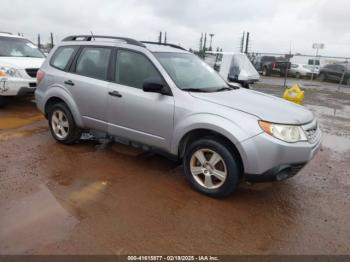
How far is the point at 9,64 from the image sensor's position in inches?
302

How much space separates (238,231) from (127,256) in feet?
3.76

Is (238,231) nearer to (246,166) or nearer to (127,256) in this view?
(246,166)

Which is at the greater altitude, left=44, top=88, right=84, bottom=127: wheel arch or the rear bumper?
left=44, top=88, right=84, bottom=127: wheel arch

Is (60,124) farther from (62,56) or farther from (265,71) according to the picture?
(265,71)

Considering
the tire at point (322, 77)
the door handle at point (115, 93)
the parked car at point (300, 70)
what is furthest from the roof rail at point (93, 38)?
the parked car at point (300, 70)

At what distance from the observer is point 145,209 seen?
3609 mm

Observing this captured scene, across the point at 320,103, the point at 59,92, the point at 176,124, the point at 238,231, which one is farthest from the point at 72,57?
the point at 320,103

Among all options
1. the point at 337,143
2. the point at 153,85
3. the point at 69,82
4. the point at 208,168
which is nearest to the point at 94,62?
the point at 69,82

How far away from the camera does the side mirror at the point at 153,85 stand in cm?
407

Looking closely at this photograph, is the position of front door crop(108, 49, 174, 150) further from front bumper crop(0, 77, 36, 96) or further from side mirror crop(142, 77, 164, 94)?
front bumper crop(0, 77, 36, 96)

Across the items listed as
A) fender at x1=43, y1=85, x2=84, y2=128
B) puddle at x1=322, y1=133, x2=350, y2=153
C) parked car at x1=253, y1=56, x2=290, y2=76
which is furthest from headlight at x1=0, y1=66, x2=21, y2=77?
parked car at x1=253, y1=56, x2=290, y2=76

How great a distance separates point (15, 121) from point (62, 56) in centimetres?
240

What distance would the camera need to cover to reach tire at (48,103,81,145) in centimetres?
534

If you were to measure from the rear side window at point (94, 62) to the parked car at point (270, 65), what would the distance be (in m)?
23.3
